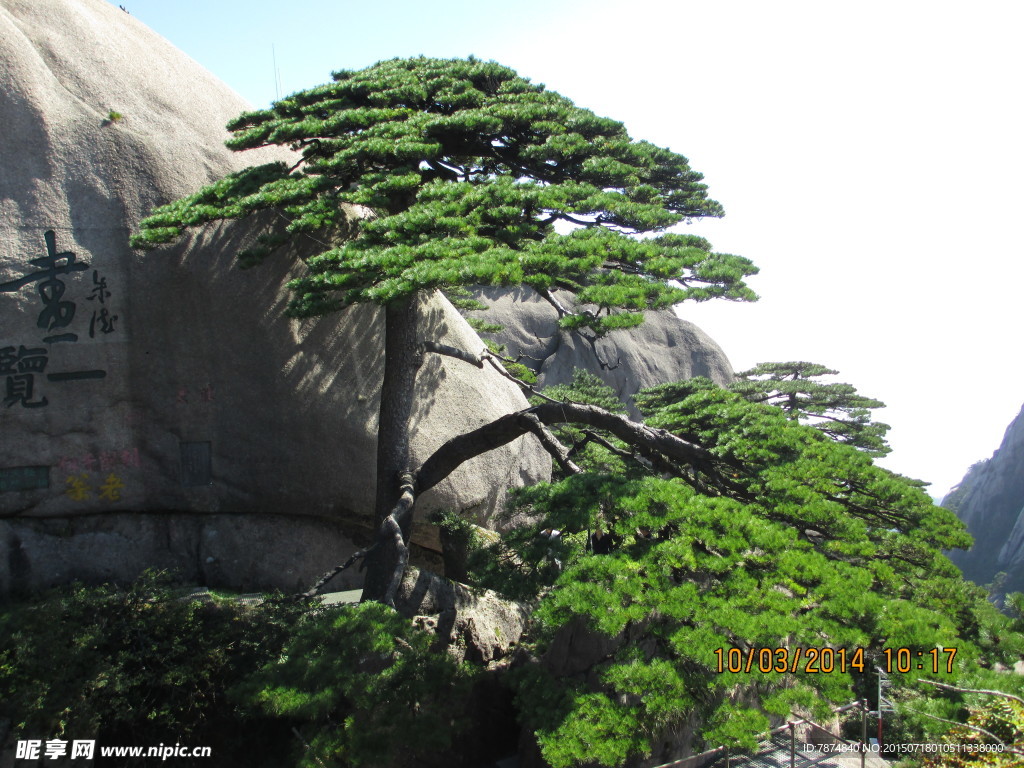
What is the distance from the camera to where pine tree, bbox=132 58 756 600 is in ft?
17.9

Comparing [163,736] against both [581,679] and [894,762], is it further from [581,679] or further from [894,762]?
[894,762]

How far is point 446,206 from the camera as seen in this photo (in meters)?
5.80

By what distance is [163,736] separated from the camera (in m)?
5.70

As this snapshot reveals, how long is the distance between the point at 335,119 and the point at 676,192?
337 centimetres

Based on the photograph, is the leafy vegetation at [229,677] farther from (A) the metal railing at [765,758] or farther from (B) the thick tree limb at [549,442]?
(B) the thick tree limb at [549,442]

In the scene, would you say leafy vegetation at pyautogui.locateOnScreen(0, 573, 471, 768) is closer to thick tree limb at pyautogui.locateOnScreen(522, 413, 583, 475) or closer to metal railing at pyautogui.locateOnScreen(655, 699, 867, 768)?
metal railing at pyautogui.locateOnScreen(655, 699, 867, 768)

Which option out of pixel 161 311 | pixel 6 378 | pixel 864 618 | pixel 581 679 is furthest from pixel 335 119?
pixel 864 618

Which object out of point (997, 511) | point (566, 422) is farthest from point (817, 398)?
point (997, 511)

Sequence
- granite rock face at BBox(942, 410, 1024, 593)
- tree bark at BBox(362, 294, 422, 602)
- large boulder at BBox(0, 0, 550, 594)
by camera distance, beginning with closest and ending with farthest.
→ tree bark at BBox(362, 294, 422, 602) → large boulder at BBox(0, 0, 550, 594) → granite rock face at BBox(942, 410, 1024, 593)

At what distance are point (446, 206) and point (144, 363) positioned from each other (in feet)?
12.0

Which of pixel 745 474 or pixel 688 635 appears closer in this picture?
pixel 688 635

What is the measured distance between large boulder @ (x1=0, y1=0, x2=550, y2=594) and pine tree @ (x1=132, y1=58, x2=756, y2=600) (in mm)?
809

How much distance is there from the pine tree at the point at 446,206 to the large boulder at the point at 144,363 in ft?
2.65
